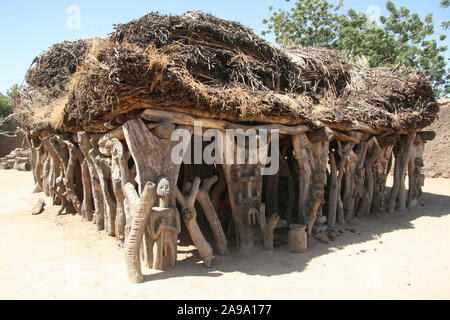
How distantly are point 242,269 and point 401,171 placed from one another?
5.79 metres

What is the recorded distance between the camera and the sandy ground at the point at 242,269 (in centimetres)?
396

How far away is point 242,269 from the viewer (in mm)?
4688

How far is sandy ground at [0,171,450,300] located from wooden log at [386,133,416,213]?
1.29m

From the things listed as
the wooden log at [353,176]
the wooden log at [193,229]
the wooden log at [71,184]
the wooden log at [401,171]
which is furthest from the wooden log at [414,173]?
the wooden log at [71,184]

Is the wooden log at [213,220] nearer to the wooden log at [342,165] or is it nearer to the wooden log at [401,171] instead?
the wooden log at [342,165]

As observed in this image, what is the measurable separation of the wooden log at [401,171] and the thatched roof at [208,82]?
0.64 meters

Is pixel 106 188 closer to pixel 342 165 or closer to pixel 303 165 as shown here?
pixel 303 165

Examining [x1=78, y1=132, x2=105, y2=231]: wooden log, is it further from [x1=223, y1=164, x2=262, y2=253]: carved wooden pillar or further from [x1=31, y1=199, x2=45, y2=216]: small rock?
[x1=223, y1=164, x2=262, y2=253]: carved wooden pillar

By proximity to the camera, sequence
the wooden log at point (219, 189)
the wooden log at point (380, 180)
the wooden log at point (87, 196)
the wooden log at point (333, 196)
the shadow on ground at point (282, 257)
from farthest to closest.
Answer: the wooden log at point (380, 180)
the wooden log at point (87, 196)
the wooden log at point (333, 196)
the wooden log at point (219, 189)
the shadow on ground at point (282, 257)

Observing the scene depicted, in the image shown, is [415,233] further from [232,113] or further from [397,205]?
[232,113]

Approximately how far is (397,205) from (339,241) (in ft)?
11.2

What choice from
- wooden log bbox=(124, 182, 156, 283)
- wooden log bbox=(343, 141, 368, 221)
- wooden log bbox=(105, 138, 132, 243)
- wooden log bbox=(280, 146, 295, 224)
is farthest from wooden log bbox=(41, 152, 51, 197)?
wooden log bbox=(343, 141, 368, 221)

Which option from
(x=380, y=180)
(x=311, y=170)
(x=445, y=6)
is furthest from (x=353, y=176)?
(x=445, y=6)
